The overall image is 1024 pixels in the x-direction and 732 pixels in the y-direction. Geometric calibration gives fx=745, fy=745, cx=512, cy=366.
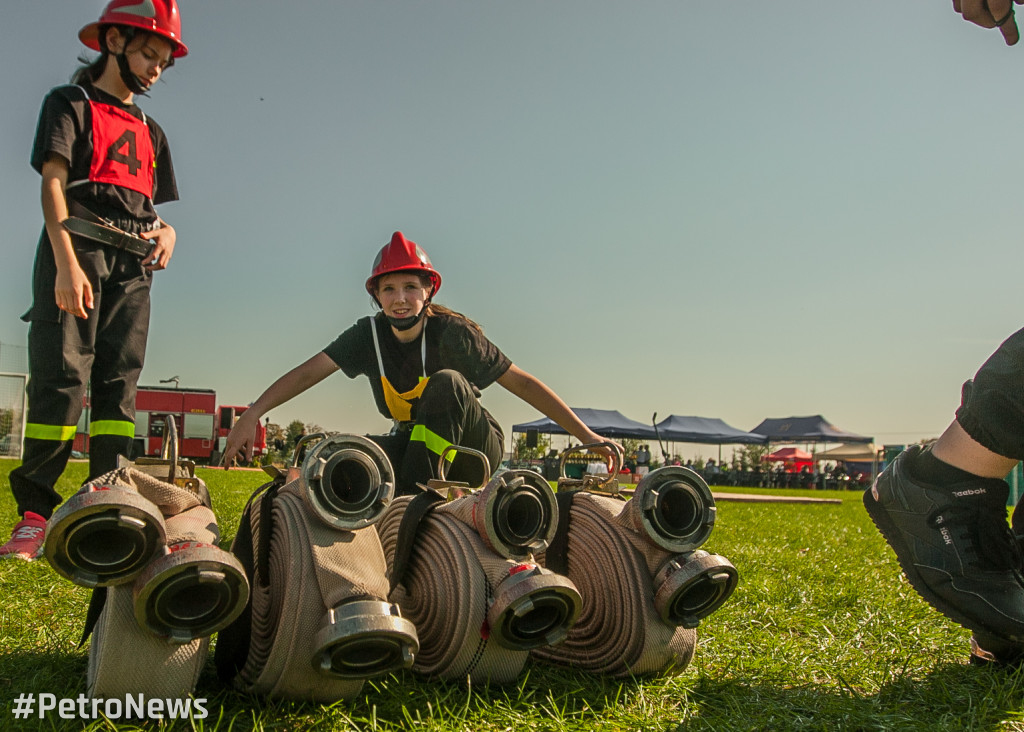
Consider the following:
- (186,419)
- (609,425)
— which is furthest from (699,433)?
(186,419)

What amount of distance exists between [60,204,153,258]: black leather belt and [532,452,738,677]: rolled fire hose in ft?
8.12

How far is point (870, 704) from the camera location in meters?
1.64

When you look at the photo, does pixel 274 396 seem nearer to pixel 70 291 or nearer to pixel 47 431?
pixel 70 291

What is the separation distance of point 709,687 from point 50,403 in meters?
2.76

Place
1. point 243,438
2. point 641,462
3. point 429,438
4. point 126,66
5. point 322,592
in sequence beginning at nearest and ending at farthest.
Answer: point 322,592 → point 243,438 → point 429,438 → point 126,66 → point 641,462

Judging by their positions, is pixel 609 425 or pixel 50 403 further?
pixel 609 425

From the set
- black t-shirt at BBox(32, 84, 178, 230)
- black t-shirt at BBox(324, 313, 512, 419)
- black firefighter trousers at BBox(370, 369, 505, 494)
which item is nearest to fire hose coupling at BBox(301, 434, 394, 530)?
black firefighter trousers at BBox(370, 369, 505, 494)

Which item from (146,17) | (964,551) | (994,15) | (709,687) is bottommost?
(709,687)

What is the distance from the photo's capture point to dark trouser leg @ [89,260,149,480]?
315 cm

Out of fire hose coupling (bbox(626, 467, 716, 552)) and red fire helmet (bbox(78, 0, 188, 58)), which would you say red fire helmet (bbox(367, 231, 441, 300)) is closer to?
red fire helmet (bbox(78, 0, 188, 58))

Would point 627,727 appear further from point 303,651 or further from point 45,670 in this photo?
point 45,670

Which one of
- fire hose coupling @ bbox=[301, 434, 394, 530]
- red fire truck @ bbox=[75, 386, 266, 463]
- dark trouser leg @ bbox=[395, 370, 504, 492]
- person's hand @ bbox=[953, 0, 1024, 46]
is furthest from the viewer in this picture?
red fire truck @ bbox=[75, 386, 266, 463]

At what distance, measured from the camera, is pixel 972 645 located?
2.05m

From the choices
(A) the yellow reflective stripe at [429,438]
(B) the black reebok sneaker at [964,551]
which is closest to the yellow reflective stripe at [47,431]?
(A) the yellow reflective stripe at [429,438]
